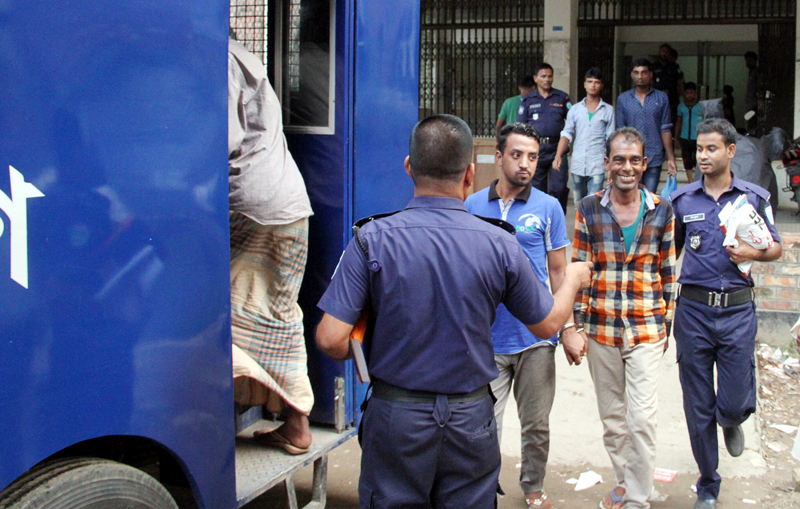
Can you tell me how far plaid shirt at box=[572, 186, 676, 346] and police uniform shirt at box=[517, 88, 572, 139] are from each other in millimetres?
4909

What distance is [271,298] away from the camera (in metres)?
3.46

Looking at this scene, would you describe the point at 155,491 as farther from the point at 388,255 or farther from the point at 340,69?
the point at 340,69

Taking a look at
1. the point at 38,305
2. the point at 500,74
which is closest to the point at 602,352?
the point at 38,305

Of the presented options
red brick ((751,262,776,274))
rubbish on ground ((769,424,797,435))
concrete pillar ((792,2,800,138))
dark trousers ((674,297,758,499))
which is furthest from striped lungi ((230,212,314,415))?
concrete pillar ((792,2,800,138))

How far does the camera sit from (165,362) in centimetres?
240

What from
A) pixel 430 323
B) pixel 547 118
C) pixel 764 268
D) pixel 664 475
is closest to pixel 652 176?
pixel 547 118

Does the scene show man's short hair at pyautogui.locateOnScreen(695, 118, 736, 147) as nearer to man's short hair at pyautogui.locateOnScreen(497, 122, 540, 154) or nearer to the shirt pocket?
the shirt pocket

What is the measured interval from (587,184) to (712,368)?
194 inches

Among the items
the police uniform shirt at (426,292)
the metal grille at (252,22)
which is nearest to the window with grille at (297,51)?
the metal grille at (252,22)

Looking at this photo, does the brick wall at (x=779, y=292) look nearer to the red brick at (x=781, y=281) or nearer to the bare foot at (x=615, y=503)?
the red brick at (x=781, y=281)

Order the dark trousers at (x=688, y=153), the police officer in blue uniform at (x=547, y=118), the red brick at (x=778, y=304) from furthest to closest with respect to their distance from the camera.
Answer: the dark trousers at (x=688, y=153), the police officer in blue uniform at (x=547, y=118), the red brick at (x=778, y=304)

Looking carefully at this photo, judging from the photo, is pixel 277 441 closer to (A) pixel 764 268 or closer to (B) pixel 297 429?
(B) pixel 297 429

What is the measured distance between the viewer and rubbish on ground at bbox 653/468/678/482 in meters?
4.28

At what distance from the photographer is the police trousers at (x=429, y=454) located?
7.43 ft
